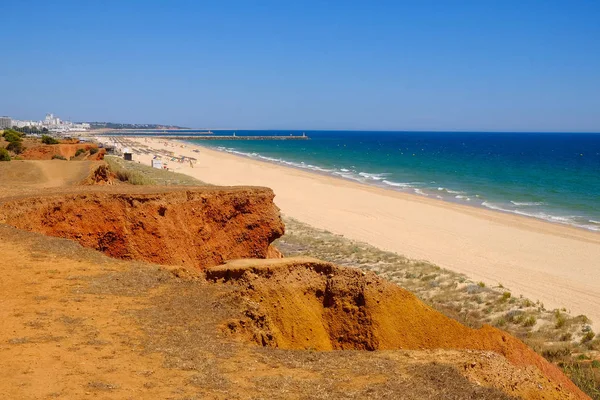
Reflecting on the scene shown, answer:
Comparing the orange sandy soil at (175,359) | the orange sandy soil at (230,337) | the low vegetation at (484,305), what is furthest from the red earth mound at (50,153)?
the orange sandy soil at (175,359)

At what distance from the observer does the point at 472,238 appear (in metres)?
32.2

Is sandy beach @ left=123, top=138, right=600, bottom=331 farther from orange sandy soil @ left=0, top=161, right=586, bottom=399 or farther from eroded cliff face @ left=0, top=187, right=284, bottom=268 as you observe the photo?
eroded cliff face @ left=0, top=187, right=284, bottom=268

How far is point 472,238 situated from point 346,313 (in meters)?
23.9

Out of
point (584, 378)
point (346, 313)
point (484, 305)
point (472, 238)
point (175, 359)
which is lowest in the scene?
point (472, 238)

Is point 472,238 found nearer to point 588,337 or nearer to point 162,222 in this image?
point 588,337

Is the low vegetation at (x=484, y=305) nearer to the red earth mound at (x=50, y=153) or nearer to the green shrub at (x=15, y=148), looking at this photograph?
the red earth mound at (x=50, y=153)

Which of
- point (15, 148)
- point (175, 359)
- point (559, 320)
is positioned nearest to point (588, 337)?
point (559, 320)

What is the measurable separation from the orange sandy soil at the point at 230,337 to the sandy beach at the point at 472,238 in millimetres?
10524

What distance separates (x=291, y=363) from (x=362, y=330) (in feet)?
9.87

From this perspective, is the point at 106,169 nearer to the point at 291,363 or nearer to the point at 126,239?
the point at 126,239

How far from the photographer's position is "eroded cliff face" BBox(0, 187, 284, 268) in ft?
48.7

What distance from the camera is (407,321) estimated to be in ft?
33.8

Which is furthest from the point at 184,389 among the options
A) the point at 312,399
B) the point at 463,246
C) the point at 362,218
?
the point at 362,218

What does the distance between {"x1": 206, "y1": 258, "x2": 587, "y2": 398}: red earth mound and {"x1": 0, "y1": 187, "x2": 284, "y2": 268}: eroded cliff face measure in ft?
17.3
